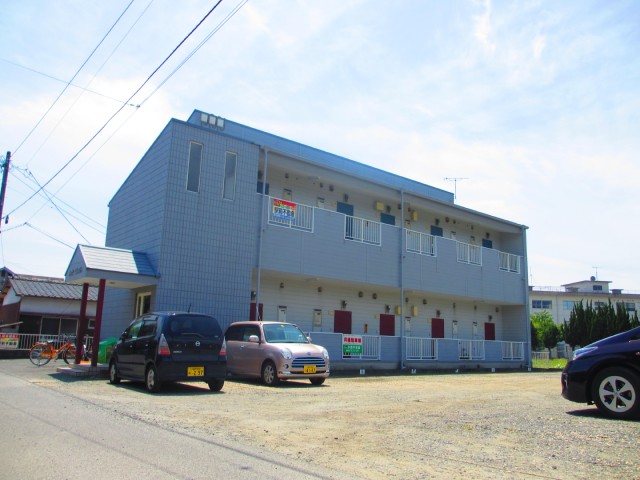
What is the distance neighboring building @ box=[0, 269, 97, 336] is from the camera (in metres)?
28.8

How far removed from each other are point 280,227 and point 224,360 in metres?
6.84

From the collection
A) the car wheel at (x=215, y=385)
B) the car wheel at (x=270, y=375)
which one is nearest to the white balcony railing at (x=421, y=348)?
the car wheel at (x=270, y=375)

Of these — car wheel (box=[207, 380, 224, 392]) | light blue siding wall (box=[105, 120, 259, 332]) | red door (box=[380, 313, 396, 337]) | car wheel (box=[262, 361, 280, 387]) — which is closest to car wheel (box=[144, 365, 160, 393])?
car wheel (box=[207, 380, 224, 392])

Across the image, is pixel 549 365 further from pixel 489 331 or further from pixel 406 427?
pixel 406 427

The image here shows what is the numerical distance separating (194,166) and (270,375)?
22.1ft

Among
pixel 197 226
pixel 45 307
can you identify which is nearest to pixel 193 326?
pixel 197 226

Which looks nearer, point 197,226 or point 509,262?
point 197,226

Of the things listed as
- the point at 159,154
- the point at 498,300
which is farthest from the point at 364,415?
the point at 498,300

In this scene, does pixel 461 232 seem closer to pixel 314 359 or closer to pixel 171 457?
pixel 314 359

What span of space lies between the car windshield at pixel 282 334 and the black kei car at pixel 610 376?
7.31m

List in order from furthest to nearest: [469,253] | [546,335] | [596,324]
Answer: [546,335]
[596,324]
[469,253]

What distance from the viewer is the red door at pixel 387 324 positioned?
22.7 metres

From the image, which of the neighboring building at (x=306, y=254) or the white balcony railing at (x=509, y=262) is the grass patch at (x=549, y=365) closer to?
the neighboring building at (x=306, y=254)

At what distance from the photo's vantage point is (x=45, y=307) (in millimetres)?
29422
